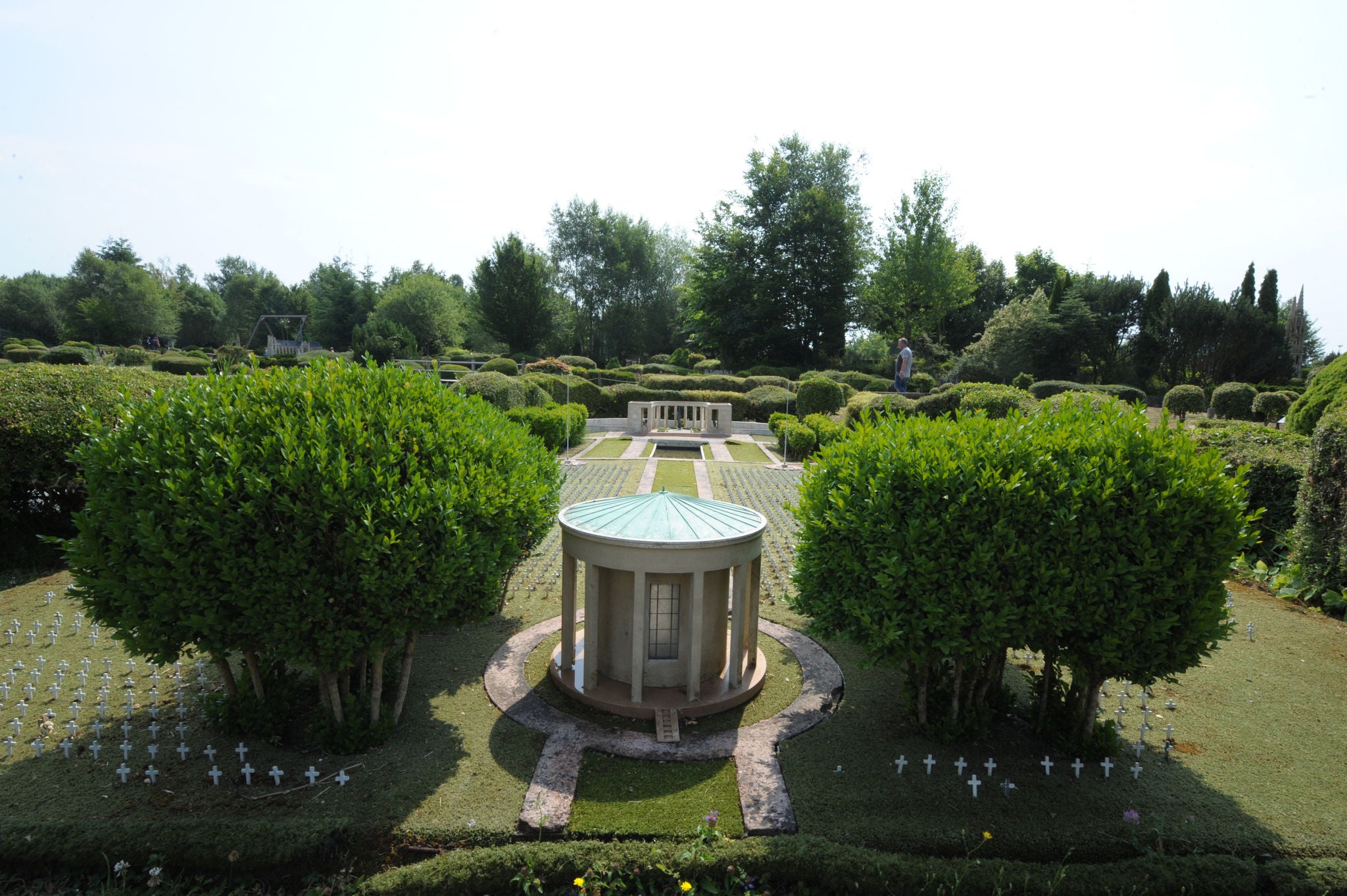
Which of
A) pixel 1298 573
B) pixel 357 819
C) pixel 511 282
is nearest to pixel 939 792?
pixel 357 819

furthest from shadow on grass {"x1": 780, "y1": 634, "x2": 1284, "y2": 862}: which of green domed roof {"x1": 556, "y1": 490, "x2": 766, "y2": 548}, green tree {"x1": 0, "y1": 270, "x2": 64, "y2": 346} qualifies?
green tree {"x1": 0, "y1": 270, "x2": 64, "y2": 346}

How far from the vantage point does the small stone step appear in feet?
17.6

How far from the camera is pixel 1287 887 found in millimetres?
3932

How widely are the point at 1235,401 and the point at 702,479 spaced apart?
84.8 feet

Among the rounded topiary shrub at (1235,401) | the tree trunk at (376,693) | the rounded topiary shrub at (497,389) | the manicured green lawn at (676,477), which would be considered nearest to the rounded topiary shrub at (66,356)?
the rounded topiary shrub at (497,389)

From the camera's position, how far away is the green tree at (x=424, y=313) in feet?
183

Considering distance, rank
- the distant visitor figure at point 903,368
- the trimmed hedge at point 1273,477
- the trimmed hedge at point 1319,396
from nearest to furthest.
→ 1. the trimmed hedge at point 1273,477
2. the trimmed hedge at point 1319,396
3. the distant visitor figure at point 903,368

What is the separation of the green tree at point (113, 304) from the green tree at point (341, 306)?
40.9 ft

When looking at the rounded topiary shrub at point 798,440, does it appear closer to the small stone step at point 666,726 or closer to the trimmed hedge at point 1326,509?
the trimmed hedge at point 1326,509

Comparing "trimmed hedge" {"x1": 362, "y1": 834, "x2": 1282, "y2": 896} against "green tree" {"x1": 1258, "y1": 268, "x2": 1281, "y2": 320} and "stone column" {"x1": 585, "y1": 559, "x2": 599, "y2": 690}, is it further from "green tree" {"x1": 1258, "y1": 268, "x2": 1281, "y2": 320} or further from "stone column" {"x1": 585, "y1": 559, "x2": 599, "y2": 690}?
"green tree" {"x1": 1258, "y1": 268, "x2": 1281, "y2": 320}

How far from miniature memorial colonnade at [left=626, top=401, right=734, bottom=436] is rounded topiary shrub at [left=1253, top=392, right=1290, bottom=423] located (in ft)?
69.4

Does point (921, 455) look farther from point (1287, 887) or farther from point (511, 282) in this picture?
point (511, 282)

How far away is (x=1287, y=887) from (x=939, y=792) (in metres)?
1.93

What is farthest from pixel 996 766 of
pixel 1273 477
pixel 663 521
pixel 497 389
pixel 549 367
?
pixel 549 367
